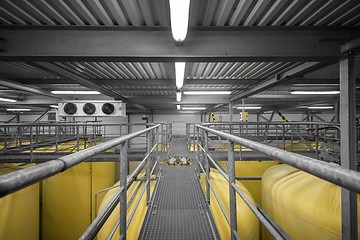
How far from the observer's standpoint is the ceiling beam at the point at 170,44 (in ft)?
8.25

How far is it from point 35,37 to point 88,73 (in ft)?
7.16

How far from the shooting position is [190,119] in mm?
17938

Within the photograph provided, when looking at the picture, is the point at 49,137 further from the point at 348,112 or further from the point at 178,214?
the point at 348,112

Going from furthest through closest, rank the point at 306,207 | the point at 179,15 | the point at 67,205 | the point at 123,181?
the point at 67,205
the point at 306,207
the point at 179,15
the point at 123,181

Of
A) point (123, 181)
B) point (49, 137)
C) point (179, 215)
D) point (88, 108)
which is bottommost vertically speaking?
point (179, 215)

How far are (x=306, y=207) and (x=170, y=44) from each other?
2.81 meters

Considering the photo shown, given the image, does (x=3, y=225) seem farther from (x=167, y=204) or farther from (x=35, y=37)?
(x=35, y=37)

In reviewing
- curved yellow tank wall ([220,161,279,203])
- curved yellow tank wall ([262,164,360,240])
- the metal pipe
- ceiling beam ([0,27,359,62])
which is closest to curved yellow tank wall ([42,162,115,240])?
ceiling beam ([0,27,359,62])

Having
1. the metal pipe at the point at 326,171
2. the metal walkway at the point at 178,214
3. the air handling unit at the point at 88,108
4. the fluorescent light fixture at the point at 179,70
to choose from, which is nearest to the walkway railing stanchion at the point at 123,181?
the metal walkway at the point at 178,214

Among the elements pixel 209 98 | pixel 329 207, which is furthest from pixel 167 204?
pixel 209 98

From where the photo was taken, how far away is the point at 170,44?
101 inches

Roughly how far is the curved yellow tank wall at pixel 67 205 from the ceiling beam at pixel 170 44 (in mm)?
4850

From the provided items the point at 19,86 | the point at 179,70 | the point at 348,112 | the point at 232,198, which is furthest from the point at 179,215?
the point at 19,86

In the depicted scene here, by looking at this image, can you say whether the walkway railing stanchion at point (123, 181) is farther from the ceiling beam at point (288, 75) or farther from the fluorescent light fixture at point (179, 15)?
the ceiling beam at point (288, 75)
